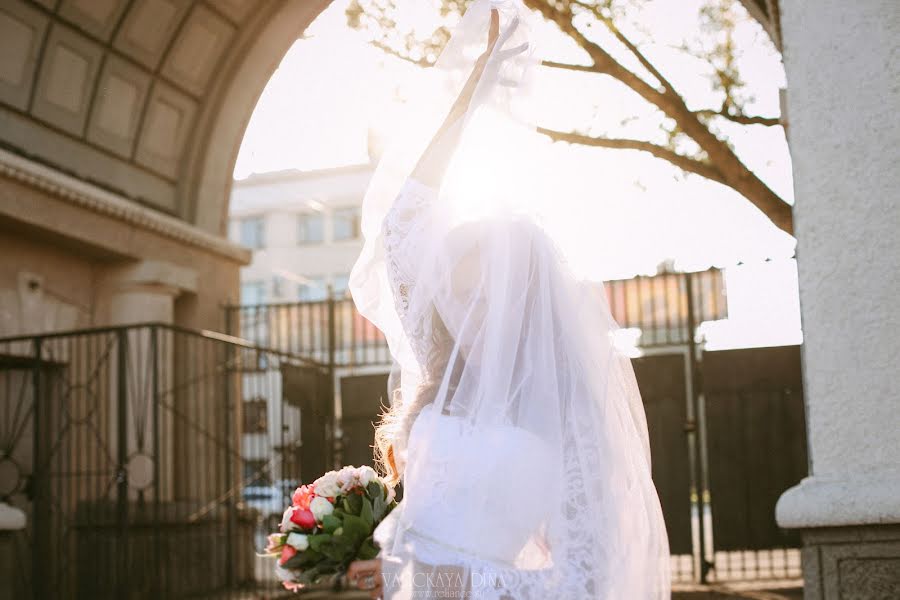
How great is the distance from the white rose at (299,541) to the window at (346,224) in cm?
3935

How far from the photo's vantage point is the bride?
2.29 m

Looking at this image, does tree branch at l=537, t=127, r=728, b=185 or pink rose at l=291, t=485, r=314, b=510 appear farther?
tree branch at l=537, t=127, r=728, b=185

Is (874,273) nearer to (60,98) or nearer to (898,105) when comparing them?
(898,105)

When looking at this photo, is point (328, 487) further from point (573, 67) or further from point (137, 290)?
point (137, 290)

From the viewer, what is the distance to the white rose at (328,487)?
104 inches

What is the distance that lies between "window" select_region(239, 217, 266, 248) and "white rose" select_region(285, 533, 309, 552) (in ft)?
138

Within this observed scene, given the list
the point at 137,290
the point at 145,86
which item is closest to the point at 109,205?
the point at 137,290

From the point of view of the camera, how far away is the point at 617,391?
263cm

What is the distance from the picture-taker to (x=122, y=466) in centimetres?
787

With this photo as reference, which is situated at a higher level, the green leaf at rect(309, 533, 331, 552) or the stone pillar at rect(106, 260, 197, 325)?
the stone pillar at rect(106, 260, 197, 325)

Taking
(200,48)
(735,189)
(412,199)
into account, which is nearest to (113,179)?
(200,48)

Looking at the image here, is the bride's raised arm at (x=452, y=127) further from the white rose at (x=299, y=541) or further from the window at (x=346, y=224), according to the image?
the window at (x=346, y=224)

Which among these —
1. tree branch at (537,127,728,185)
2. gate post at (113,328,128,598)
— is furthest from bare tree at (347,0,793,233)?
gate post at (113,328,128,598)

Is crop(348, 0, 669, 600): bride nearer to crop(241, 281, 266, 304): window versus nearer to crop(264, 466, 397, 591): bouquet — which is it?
crop(264, 466, 397, 591): bouquet
